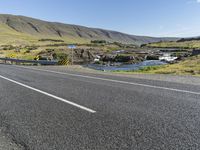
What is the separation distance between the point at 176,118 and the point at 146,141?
162 centimetres

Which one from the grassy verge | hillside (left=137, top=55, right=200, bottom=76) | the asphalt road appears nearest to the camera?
the asphalt road

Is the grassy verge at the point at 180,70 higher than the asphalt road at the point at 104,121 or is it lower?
lower

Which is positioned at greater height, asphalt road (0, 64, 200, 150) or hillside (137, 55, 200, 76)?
asphalt road (0, 64, 200, 150)

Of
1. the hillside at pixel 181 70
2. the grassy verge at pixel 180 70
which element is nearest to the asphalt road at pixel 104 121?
the grassy verge at pixel 180 70

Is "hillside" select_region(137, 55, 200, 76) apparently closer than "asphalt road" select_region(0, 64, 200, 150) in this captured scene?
No

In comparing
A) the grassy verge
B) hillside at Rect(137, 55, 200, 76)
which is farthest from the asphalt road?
hillside at Rect(137, 55, 200, 76)

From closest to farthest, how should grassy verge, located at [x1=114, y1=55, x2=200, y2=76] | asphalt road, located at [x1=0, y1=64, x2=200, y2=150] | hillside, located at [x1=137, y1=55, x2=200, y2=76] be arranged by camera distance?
asphalt road, located at [x1=0, y1=64, x2=200, y2=150] → grassy verge, located at [x1=114, y1=55, x2=200, y2=76] → hillside, located at [x1=137, y1=55, x2=200, y2=76]

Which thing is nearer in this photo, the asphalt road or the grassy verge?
the asphalt road

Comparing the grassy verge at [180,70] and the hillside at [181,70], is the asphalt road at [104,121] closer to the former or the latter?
the grassy verge at [180,70]

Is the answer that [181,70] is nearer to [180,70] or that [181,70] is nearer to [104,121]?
[180,70]

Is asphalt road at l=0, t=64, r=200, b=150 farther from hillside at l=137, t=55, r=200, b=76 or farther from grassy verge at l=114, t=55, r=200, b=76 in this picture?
hillside at l=137, t=55, r=200, b=76

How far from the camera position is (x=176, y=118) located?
5789 mm

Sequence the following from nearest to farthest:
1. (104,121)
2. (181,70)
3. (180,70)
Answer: (104,121), (181,70), (180,70)

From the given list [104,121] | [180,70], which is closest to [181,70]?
[180,70]
